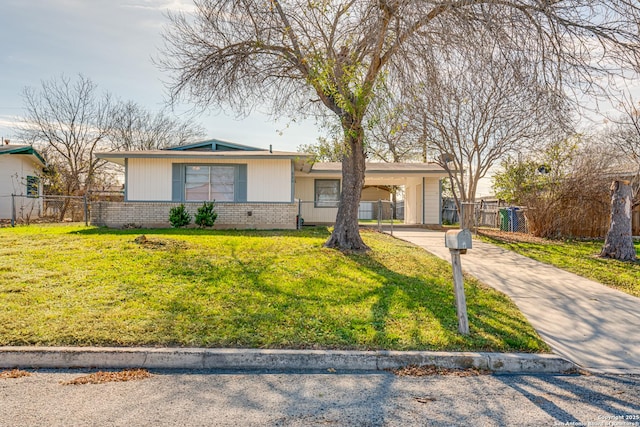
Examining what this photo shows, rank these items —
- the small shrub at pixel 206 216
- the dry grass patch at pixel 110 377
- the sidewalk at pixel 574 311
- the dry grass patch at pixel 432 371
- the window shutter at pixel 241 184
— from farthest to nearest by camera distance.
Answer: the window shutter at pixel 241 184 < the small shrub at pixel 206 216 < the sidewalk at pixel 574 311 < the dry grass patch at pixel 432 371 < the dry grass patch at pixel 110 377

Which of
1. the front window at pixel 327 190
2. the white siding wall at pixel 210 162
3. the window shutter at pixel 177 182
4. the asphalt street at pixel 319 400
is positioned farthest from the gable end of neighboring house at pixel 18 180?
the asphalt street at pixel 319 400

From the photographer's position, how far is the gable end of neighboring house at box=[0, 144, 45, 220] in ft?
65.8

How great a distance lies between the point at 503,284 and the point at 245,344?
17.0 feet

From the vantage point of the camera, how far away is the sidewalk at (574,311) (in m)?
4.33

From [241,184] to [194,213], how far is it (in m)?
2.02

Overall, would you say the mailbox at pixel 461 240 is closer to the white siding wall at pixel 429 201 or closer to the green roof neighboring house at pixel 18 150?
the white siding wall at pixel 429 201

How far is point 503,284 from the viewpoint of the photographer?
7438mm

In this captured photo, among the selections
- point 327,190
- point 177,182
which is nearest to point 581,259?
point 327,190

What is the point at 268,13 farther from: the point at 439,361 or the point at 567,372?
the point at 567,372

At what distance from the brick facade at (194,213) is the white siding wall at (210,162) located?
0.29m

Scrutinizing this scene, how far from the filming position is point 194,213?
15.1 meters

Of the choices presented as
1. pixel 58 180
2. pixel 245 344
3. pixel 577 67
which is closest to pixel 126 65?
pixel 245 344

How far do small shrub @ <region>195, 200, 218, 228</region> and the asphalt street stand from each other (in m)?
10.7

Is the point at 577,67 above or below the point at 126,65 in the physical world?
below
